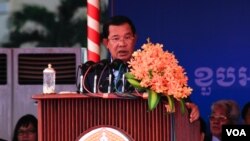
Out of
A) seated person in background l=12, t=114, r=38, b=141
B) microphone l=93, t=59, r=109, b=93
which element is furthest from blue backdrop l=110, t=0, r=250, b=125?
microphone l=93, t=59, r=109, b=93

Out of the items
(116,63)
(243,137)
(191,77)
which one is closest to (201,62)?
(191,77)

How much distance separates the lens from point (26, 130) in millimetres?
5508

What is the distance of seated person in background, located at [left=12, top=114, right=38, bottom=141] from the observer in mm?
5477

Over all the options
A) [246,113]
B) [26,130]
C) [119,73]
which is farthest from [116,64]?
[246,113]

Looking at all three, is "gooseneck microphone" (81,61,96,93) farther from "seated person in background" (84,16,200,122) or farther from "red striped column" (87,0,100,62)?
"red striped column" (87,0,100,62)

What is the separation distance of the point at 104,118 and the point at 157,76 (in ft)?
1.07

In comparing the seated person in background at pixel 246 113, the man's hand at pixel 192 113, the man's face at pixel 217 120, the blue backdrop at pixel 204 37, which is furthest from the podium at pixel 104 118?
the blue backdrop at pixel 204 37

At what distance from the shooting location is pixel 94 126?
127 inches

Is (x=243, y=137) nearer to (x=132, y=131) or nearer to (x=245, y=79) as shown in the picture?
(x=245, y=79)

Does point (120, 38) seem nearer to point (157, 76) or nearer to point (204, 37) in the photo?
point (157, 76)

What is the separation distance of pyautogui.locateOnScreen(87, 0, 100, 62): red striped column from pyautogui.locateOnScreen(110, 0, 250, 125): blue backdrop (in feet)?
6.08

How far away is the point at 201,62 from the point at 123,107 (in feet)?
10.4

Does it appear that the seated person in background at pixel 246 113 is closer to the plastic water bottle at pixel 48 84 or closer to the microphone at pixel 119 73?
the microphone at pixel 119 73

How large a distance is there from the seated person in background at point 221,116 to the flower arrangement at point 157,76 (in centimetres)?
256
